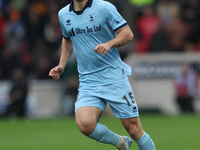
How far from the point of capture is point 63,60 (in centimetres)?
801

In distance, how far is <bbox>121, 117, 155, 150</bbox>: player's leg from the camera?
7570 millimetres

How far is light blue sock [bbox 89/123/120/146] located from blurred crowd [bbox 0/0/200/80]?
38.8ft

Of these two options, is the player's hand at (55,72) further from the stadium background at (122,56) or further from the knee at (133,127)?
the stadium background at (122,56)

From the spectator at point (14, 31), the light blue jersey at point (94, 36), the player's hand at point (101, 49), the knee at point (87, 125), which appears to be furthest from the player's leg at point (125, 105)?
the spectator at point (14, 31)

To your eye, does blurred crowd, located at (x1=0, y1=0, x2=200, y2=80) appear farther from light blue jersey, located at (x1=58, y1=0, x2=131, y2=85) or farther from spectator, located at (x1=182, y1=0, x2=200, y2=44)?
light blue jersey, located at (x1=58, y1=0, x2=131, y2=85)

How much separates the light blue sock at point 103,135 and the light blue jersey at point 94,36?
580 millimetres

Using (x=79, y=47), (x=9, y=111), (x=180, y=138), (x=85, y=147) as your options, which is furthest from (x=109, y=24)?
(x=9, y=111)

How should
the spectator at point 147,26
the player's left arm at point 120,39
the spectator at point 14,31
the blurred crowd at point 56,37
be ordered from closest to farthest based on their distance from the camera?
1. the player's left arm at point 120,39
2. the blurred crowd at point 56,37
3. the spectator at point 147,26
4. the spectator at point 14,31

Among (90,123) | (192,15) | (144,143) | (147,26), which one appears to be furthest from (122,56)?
(90,123)

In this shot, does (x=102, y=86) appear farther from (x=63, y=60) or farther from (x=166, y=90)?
(x=166, y=90)

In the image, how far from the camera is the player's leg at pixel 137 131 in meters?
7.57

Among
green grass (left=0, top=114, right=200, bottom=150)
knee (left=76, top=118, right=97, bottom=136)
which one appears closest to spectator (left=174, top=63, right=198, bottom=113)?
green grass (left=0, top=114, right=200, bottom=150)

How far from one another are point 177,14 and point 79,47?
12.8 m

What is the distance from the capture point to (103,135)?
763 centimetres
